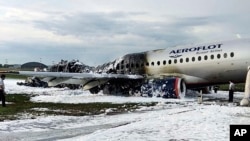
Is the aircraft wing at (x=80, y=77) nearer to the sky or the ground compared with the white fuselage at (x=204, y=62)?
nearer to the ground

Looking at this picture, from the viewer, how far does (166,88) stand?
2744 cm

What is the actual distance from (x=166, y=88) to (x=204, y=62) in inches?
121

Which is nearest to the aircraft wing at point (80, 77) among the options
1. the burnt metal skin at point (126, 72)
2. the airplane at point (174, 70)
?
the airplane at point (174, 70)

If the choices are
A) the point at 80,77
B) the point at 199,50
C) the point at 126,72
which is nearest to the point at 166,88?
the point at 199,50

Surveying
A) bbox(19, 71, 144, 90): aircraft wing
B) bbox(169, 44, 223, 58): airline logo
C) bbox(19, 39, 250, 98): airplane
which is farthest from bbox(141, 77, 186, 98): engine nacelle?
bbox(169, 44, 223, 58): airline logo

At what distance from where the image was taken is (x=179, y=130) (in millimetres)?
12258

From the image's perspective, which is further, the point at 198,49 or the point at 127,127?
the point at 198,49

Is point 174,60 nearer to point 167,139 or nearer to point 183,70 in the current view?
point 183,70

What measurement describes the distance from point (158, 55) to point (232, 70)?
5940 millimetres

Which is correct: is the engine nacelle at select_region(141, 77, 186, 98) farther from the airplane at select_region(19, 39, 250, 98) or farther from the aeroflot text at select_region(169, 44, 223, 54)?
the aeroflot text at select_region(169, 44, 223, 54)

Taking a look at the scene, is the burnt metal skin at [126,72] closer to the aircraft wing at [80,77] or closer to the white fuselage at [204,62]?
the aircraft wing at [80,77]

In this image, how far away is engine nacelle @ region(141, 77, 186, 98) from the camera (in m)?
27.1

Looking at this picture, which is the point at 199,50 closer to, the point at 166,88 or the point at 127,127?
the point at 166,88

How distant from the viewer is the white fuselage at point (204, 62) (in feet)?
86.4
